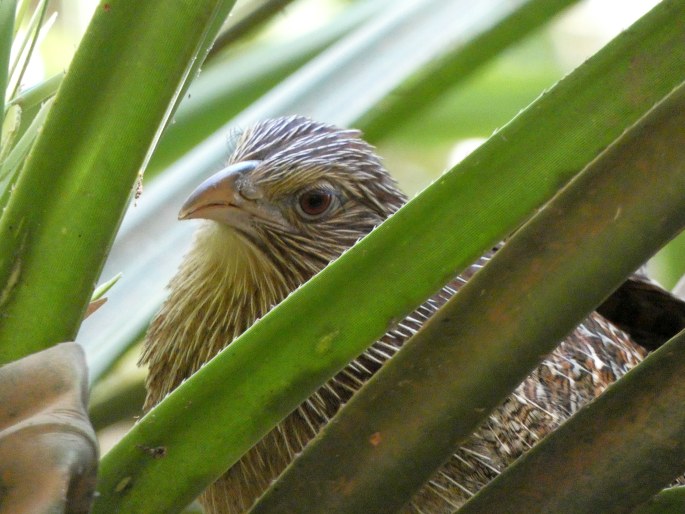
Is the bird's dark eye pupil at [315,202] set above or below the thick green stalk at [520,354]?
above

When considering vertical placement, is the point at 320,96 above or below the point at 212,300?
above

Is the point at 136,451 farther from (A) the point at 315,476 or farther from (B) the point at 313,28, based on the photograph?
(B) the point at 313,28

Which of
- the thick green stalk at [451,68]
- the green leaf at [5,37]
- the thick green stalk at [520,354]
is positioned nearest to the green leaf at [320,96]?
the thick green stalk at [451,68]

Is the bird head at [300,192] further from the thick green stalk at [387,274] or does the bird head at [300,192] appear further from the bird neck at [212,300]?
the thick green stalk at [387,274]

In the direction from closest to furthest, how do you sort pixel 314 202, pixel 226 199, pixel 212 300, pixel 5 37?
pixel 5 37
pixel 226 199
pixel 212 300
pixel 314 202

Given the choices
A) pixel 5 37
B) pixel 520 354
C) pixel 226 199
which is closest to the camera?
pixel 520 354

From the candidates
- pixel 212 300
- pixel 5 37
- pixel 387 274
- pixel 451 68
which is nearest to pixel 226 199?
pixel 212 300

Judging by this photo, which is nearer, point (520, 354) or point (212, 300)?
point (520, 354)

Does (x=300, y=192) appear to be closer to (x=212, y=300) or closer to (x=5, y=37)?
(x=212, y=300)
